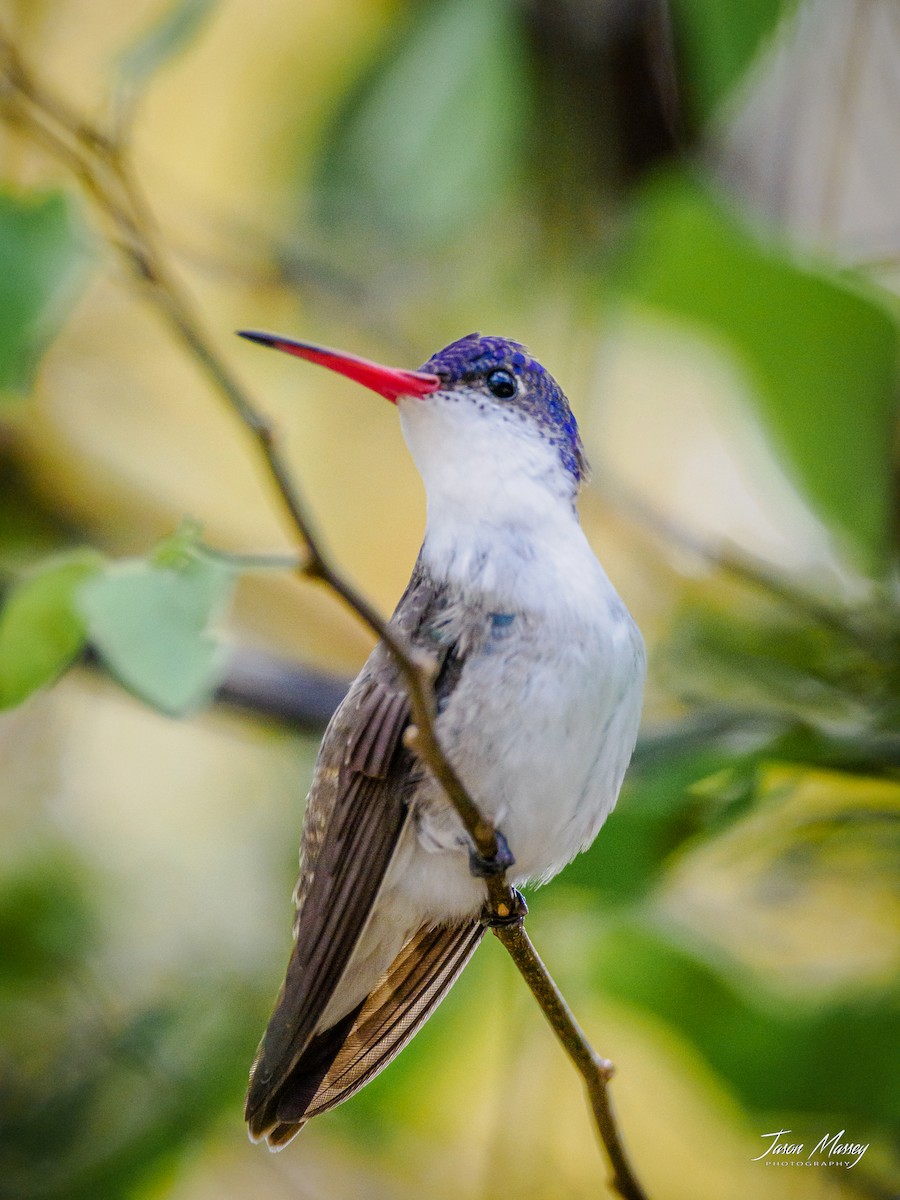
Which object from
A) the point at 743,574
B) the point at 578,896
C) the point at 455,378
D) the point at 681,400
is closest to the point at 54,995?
the point at 578,896

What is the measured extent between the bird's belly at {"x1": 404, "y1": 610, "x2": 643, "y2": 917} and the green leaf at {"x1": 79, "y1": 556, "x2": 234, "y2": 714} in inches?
10.6

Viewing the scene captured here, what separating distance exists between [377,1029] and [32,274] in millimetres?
953

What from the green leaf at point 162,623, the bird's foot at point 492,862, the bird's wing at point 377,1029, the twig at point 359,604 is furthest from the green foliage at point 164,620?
the bird's wing at point 377,1029

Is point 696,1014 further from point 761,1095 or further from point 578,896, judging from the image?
point 578,896

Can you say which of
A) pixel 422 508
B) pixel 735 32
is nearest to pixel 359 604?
pixel 735 32

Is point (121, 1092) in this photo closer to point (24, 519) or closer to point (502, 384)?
point (24, 519)

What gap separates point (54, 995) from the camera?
274cm

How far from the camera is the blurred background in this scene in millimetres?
1797

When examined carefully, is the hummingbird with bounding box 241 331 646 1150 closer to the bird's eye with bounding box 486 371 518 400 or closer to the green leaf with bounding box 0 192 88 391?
the bird's eye with bounding box 486 371 518 400

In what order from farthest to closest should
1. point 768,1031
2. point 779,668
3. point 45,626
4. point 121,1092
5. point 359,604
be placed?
point 121,1092 → point 779,668 → point 768,1031 → point 45,626 → point 359,604

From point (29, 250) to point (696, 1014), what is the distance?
1341 mm

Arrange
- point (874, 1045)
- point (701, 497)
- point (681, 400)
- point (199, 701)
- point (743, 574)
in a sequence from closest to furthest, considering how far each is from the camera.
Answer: point (199, 701) < point (874, 1045) < point (743, 574) < point (701, 497) < point (681, 400)

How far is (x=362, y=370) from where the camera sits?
107 cm

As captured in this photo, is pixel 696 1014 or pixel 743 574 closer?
pixel 696 1014
